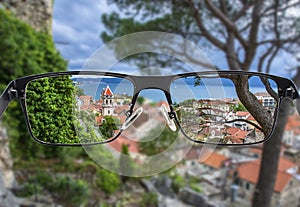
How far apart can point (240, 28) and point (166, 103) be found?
145 cm

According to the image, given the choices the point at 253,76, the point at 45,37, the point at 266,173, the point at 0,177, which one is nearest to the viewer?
the point at 253,76

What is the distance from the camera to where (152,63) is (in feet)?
4.14

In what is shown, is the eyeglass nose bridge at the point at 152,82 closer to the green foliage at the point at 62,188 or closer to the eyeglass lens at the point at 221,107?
the eyeglass lens at the point at 221,107

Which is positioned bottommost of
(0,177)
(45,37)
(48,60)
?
(0,177)

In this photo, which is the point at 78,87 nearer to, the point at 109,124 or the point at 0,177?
the point at 109,124

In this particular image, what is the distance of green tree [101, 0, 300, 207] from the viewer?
1.46 metres

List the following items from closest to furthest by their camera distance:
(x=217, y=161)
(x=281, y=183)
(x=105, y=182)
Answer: (x=281, y=183)
(x=105, y=182)
(x=217, y=161)

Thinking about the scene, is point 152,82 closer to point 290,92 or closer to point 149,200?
point 290,92

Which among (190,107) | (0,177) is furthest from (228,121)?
(0,177)

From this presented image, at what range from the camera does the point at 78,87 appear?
288mm

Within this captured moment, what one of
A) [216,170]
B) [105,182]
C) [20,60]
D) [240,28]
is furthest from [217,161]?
[20,60]

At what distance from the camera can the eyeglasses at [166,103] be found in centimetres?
26

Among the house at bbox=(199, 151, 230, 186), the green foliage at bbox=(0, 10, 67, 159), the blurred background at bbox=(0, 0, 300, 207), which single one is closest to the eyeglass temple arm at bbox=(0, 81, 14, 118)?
the blurred background at bbox=(0, 0, 300, 207)

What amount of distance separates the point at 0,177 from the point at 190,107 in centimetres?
141
